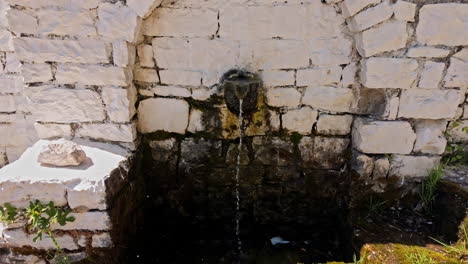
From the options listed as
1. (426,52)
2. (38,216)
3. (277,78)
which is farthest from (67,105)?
(426,52)

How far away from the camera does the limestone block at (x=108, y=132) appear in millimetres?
2607

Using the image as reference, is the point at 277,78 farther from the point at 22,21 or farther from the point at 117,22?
the point at 22,21

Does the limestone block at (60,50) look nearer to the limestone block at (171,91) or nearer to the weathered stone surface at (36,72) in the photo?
the weathered stone surface at (36,72)

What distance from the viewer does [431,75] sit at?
7.75ft

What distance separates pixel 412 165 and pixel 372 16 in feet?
4.15

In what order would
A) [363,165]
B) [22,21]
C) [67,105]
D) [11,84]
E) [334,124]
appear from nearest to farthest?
→ [22,21]
[67,105]
[363,165]
[334,124]
[11,84]

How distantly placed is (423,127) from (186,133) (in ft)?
6.49

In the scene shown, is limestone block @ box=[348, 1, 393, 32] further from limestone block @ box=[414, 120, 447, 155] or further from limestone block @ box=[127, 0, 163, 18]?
limestone block @ box=[127, 0, 163, 18]

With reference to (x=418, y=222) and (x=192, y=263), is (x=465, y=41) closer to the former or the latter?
(x=418, y=222)

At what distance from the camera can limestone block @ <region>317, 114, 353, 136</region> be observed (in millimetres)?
2742

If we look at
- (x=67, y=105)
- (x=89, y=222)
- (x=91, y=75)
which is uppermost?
(x=91, y=75)

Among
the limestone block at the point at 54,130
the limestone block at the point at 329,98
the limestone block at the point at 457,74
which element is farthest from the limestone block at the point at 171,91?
the limestone block at the point at 457,74

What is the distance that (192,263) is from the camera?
281 cm

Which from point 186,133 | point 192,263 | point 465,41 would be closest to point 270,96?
point 186,133
